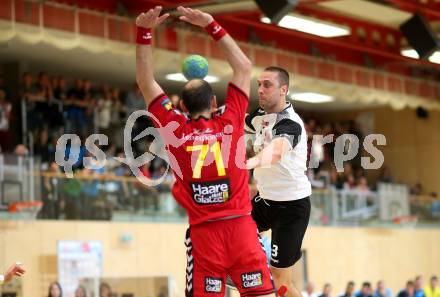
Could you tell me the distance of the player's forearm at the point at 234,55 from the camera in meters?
7.57

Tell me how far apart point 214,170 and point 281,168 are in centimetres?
189

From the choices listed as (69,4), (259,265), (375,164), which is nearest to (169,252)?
(69,4)

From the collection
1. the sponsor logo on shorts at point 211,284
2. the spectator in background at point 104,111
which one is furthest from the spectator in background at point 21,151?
the sponsor logo on shorts at point 211,284

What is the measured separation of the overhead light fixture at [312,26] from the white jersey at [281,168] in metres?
11.5

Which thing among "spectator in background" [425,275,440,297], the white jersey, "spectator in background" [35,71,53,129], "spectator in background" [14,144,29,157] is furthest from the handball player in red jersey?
"spectator in background" [425,275,440,297]

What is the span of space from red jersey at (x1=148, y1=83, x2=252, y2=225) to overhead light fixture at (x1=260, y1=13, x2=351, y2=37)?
13357 mm

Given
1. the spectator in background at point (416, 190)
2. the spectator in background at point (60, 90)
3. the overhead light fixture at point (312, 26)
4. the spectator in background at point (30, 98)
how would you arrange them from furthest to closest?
the spectator in background at point (416, 190), the spectator in background at point (60, 90), the spectator in background at point (30, 98), the overhead light fixture at point (312, 26)

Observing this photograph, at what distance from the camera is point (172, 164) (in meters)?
7.93

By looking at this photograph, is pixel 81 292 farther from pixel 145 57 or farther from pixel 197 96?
pixel 197 96

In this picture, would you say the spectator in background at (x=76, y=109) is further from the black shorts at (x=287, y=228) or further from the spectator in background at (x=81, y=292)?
the black shorts at (x=287, y=228)

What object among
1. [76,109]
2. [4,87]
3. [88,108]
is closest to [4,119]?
[4,87]

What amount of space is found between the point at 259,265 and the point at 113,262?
13.3 m

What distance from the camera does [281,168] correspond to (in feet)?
31.2

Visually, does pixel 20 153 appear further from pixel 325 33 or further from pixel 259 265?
pixel 259 265
